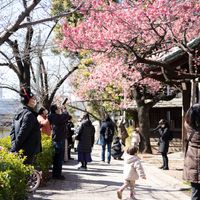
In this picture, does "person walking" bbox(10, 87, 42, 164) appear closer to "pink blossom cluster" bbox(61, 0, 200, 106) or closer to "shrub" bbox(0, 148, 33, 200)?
"shrub" bbox(0, 148, 33, 200)

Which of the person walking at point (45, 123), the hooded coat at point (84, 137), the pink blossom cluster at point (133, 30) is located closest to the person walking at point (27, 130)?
the person walking at point (45, 123)

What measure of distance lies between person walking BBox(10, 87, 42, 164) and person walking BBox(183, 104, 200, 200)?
99.1 inches

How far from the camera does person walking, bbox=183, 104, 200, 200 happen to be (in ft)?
18.5

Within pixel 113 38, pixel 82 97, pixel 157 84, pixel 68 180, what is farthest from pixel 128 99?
pixel 68 180

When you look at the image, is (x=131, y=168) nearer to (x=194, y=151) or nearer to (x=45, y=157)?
(x=45, y=157)

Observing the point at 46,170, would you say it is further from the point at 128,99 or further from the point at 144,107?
the point at 128,99

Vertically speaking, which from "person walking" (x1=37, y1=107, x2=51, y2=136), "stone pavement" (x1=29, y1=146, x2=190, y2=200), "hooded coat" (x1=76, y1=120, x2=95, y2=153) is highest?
"person walking" (x1=37, y1=107, x2=51, y2=136)

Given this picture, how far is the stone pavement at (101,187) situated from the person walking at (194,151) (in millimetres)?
2719

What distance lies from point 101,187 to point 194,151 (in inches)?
165

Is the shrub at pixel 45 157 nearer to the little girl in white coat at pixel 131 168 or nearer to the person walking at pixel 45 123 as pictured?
the person walking at pixel 45 123

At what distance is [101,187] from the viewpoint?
9453mm

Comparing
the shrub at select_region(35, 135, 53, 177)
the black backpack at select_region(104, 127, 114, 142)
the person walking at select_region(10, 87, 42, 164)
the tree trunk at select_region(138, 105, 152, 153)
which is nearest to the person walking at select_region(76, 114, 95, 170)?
the shrub at select_region(35, 135, 53, 177)

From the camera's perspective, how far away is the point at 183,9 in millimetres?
13219

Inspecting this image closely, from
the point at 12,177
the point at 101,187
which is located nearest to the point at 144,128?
the point at 101,187
